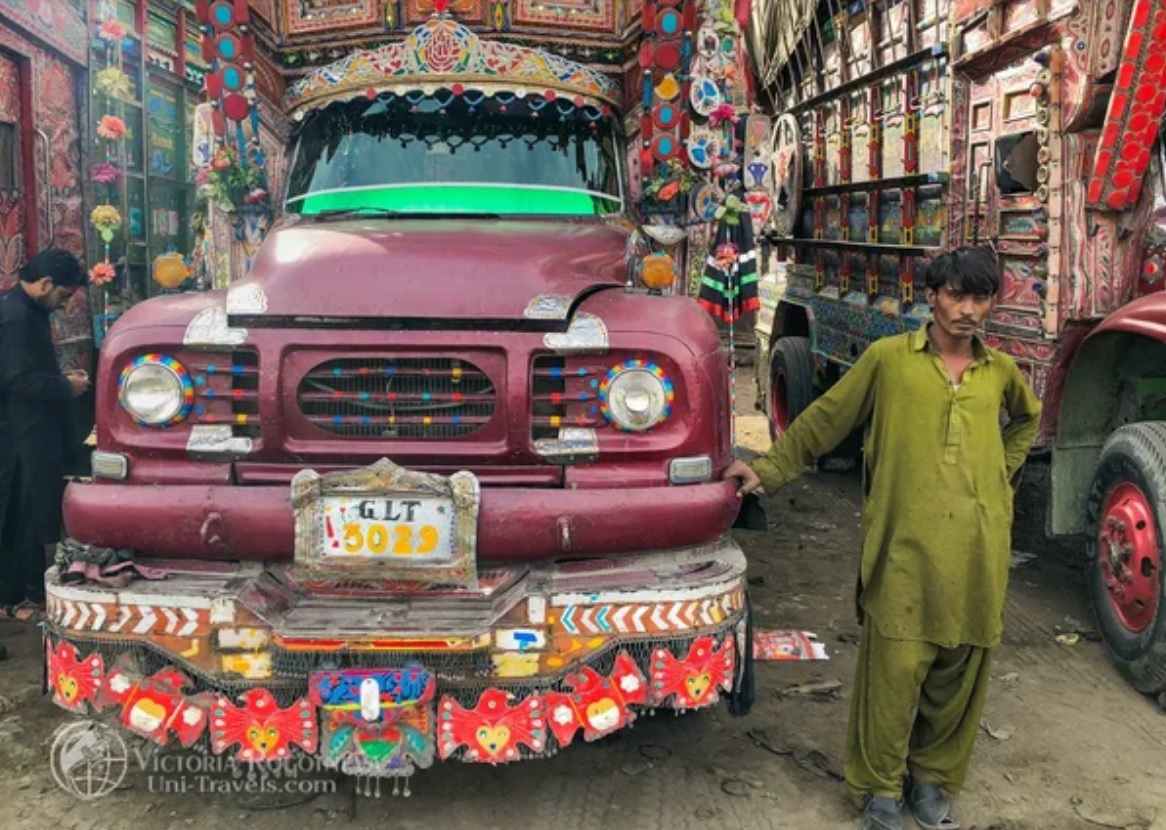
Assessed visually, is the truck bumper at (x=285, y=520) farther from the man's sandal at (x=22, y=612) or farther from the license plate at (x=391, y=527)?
the man's sandal at (x=22, y=612)

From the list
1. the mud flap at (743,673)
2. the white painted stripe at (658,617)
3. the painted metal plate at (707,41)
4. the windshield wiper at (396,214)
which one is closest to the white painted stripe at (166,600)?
the white painted stripe at (658,617)

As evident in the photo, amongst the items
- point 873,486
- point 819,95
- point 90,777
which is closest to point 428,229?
point 873,486

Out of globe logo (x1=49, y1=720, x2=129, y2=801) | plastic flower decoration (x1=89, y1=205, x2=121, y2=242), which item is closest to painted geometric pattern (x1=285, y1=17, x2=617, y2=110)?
plastic flower decoration (x1=89, y1=205, x2=121, y2=242)

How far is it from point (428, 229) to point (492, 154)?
66cm

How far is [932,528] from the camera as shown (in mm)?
3012

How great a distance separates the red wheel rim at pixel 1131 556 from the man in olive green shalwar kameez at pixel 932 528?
135 cm

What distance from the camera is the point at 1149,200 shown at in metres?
4.25

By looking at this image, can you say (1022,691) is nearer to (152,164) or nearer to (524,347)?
(524,347)

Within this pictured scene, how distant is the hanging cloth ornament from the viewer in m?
4.18

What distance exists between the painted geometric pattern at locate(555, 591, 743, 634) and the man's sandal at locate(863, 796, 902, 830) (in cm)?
82

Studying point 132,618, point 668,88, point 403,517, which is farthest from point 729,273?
point 132,618

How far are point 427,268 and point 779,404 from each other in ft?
19.5

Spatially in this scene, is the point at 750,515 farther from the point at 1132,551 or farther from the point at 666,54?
the point at 666,54

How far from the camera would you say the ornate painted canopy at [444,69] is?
14.5ft
